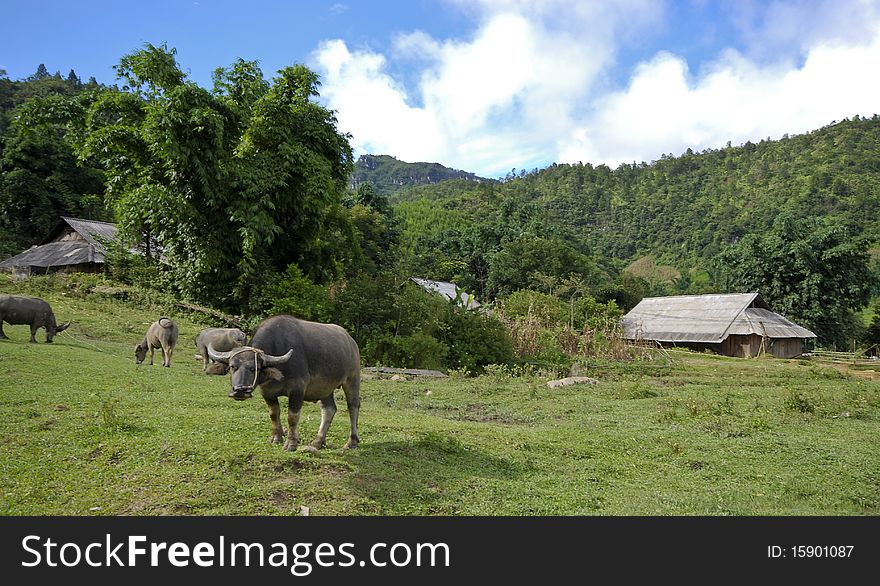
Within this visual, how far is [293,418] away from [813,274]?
1889 inches

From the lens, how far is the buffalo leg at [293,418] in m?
6.31

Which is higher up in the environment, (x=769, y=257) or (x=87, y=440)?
(x=769, y=257)

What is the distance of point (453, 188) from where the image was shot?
11181 centimetres

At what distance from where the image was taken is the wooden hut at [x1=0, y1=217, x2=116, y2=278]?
1244 inches

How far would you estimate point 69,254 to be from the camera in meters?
32.2

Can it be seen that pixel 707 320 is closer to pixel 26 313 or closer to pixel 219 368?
pixel 26 313

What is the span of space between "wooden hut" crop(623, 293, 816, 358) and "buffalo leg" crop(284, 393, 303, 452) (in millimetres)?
31894

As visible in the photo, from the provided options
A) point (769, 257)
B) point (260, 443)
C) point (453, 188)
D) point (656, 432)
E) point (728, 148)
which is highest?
point (728, 148)

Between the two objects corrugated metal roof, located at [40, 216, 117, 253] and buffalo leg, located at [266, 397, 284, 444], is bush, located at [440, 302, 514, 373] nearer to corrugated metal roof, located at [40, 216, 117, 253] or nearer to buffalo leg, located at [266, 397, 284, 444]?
buffalo leg, located at [266, 397, 284, 444]

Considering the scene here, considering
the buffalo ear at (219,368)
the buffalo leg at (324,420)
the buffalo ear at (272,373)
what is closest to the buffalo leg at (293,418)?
the buffalo leg at (324,420)

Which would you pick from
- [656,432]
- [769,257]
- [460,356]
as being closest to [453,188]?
[769,257]
